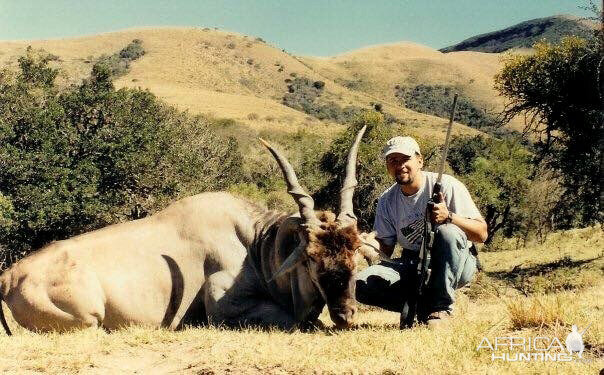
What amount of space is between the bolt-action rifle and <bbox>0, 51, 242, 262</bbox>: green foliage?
15475 mm

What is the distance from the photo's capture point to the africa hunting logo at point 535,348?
4301 mm

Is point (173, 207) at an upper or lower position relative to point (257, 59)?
lower

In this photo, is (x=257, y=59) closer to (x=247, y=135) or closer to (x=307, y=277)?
(x=247, y=135)

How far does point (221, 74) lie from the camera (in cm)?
11038

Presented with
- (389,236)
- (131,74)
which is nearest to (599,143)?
(389,236)

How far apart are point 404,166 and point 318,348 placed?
2.09m

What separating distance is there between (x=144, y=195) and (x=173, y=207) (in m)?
15.7

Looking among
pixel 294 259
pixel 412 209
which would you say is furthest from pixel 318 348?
pixel 412 209

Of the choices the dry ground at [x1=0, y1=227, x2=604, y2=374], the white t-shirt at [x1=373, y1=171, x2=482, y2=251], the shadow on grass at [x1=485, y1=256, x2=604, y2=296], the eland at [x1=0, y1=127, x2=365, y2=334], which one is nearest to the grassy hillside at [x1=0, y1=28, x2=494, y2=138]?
the shadow on grass at [x1=485, y1=256, x2=604, y2=296]

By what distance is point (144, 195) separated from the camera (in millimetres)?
22562

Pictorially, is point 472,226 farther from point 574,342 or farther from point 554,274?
point 554,274

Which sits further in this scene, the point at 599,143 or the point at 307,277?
the point at 599,143

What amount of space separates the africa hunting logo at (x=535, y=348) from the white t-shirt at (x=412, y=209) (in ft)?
4.94

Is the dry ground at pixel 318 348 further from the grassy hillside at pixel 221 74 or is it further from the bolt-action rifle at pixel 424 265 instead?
the grassy hillside at pixel 221 74
